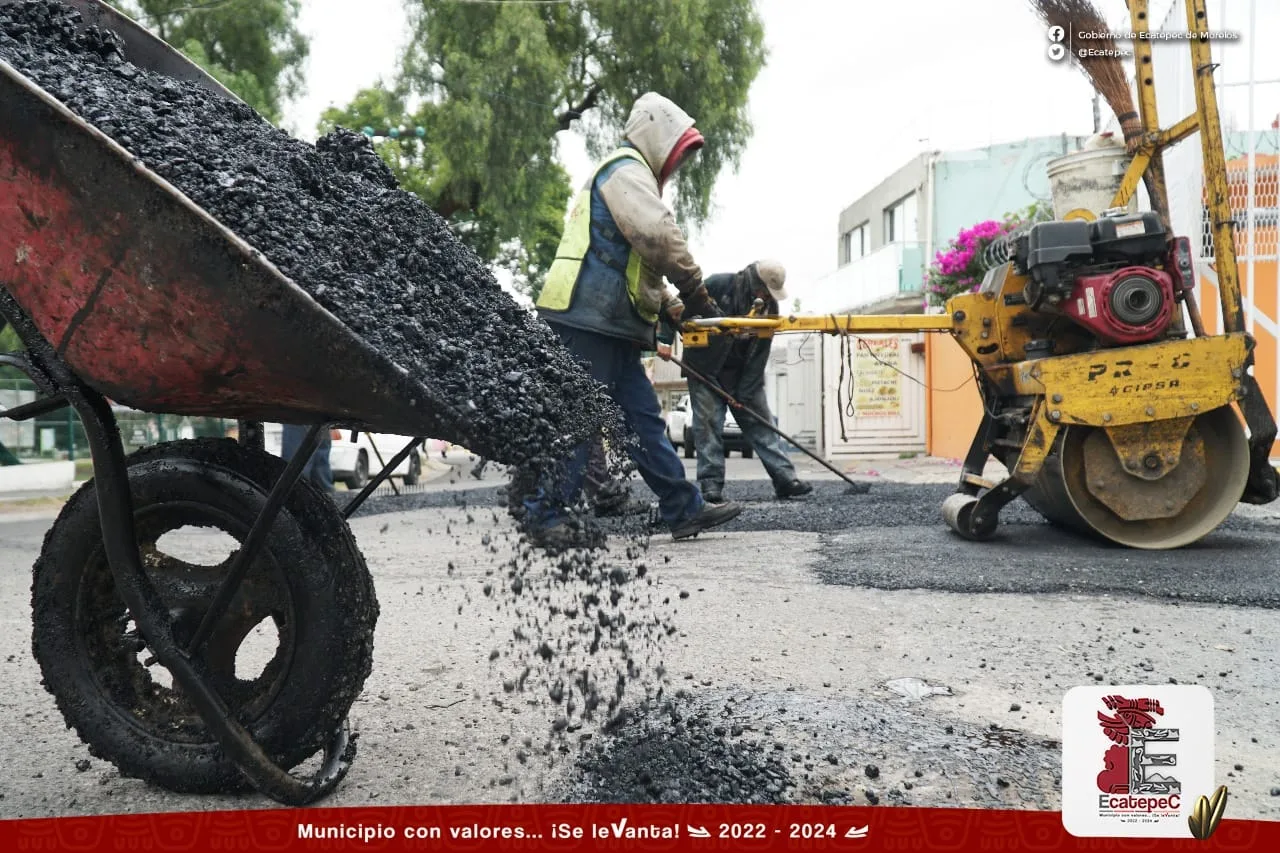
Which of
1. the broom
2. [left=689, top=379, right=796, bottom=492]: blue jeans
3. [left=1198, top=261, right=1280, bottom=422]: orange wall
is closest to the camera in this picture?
the broom

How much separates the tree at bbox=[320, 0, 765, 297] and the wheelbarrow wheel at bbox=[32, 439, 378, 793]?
64.0 inches

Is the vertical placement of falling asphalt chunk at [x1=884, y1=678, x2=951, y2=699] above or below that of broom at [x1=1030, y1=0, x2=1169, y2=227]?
below

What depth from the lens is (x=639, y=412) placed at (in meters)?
4.93

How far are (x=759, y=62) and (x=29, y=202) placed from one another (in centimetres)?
248

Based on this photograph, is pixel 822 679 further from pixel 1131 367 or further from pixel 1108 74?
pixel 1131 367

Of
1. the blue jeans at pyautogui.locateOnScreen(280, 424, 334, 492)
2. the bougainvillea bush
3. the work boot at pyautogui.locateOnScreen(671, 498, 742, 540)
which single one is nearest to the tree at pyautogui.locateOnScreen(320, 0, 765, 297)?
the work boot at pyautogui.locateOnScreen(671, 498, 742, 540)

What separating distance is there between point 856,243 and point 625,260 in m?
6.26

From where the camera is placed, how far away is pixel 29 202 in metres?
1.60

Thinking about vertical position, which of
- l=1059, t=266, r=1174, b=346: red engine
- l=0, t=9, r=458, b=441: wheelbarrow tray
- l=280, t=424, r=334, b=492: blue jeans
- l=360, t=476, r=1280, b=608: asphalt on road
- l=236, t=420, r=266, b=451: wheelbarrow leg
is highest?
l=1059, t=266, r=1174, b=346: red engine

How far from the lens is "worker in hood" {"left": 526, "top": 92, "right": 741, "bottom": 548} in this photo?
14.8 feet

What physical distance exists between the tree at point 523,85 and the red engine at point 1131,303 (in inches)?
65.6

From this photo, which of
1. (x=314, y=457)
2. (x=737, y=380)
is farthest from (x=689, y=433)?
(x=314, y=457)

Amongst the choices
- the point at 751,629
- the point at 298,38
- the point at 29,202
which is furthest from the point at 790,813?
the point at 298,38

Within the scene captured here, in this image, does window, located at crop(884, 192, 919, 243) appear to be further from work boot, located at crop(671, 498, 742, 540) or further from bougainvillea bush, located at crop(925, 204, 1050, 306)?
work boot, located at crop(671, 498, 742, 540)
